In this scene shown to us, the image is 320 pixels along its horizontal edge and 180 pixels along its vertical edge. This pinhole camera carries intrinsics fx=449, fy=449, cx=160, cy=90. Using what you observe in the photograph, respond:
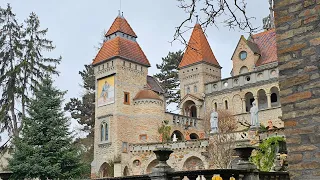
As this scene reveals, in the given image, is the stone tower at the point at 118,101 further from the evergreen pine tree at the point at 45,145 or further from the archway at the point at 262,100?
the evergreen pine tree at the point at 45,145

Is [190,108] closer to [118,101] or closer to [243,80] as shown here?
[243,80]

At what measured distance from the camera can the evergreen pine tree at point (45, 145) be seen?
22.0 m

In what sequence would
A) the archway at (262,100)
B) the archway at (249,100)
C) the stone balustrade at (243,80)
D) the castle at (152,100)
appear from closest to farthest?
the castle at (152,100) < the stone balustrade at (243,80) < the archway at (262,100) < the archway at (249,100)

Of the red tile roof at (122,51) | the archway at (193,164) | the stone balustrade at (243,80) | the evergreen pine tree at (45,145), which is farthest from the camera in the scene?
the red tile roof at (122,51)

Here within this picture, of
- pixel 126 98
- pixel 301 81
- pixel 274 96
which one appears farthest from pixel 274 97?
pixel 301 81

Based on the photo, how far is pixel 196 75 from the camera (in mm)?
43656

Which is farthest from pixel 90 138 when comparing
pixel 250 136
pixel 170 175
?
pixel 170 175

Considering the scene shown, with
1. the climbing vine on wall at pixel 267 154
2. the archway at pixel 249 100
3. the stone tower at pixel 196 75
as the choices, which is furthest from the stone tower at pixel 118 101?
the climbing vine on wall at pixel 267 154

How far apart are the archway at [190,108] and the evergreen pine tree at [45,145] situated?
21.1 metres

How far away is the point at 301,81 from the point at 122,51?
114 feet

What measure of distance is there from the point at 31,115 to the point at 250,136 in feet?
42.5

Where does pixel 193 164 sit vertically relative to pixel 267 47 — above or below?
below

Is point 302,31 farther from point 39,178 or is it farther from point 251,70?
point 251,70

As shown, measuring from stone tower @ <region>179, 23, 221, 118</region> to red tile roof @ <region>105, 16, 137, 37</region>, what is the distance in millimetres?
5796
